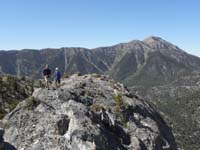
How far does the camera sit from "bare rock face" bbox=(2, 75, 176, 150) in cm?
2295

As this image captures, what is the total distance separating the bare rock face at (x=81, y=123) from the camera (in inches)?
904

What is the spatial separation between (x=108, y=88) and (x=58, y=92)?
9.26 metres

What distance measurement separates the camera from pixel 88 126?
78.4ft

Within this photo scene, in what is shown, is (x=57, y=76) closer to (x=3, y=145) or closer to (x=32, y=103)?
(x=32, y=103)

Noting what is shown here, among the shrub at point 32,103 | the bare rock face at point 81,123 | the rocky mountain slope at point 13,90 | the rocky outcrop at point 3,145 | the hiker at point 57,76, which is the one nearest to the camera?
the rocky outcrop at point 3,145

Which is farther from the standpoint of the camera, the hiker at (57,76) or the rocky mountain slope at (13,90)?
the rocky mountain slope at (13,90)

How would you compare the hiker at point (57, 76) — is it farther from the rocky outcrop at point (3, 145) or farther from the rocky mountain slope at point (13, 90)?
the rocky outcrop at point (3, 145)

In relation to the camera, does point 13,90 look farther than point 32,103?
Yes

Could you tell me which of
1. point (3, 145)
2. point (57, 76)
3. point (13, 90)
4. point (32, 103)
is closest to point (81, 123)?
point (32, 103)

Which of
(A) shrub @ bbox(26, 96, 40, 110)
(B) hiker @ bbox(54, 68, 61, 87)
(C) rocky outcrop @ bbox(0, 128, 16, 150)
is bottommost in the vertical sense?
(C) rocky outcrop @ bbox(0, 128, 16, 150)

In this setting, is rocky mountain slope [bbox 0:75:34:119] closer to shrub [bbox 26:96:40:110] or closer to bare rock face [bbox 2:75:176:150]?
bare rock face [bbox 2:75:176:150]

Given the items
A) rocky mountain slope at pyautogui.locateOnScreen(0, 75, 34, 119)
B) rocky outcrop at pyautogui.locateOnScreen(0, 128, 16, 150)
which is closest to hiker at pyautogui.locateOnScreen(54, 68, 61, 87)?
rocky mountain slope at pyautogui.locateOnScreen(0, 75, 34, 119)

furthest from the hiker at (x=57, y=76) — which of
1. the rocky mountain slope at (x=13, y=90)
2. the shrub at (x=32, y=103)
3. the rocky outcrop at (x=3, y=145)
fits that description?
the rocky outcrop at (x=3, y=145)

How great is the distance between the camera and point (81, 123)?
23.9 m
